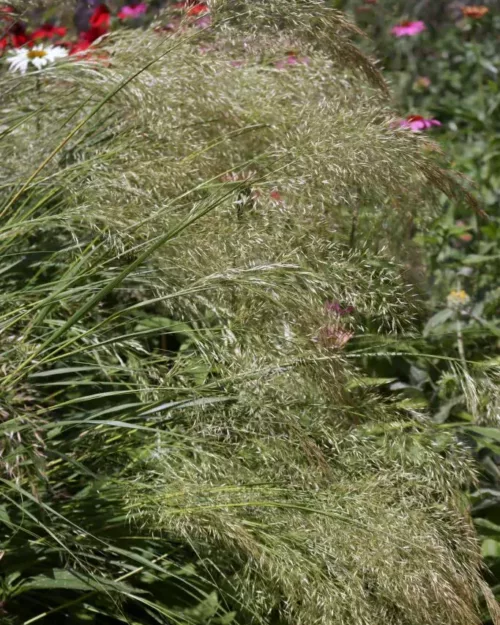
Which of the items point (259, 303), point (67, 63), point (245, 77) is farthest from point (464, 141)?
point (259, 303)

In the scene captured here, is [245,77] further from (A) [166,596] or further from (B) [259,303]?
(A) [166,596]

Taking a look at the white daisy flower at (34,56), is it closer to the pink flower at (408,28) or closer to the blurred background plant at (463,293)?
the blurred background plant at (463,293)

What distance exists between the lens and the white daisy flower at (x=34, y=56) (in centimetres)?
209

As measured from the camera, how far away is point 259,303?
1317 mm

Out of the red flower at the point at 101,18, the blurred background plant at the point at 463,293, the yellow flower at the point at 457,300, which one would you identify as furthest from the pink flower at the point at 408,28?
the yellow flower at the point at 457,300

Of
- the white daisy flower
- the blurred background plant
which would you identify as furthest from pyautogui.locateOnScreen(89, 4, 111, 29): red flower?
the blurred background plant

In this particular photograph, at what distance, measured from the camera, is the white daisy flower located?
209cm

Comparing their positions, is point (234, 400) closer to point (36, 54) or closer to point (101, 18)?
point (36, 54)

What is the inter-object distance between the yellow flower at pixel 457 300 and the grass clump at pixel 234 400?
30cm

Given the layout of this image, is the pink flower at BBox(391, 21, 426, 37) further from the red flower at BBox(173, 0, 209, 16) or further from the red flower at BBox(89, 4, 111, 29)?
the red flower at BBox(173, 0, 209, 16)

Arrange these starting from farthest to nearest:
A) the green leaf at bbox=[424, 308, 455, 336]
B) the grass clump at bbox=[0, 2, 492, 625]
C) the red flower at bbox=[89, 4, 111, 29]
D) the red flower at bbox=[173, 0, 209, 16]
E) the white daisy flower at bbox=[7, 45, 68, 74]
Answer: the red flower at bbox=[89, 4, 111, 29]
the white daisy flower at bbox=[7, 45, 68, 74]
the green leaf at bbox=[424, 308, 455, 336]
the red flower at bbox=[173, 0, 209, 16]
the grass clump at bbox=[0, 2, 492, 625]

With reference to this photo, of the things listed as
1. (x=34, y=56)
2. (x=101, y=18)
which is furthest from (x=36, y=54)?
(x=101, y=18)

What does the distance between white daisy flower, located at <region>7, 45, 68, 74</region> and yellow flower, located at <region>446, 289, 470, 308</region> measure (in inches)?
38.2

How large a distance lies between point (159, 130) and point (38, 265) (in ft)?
0.99
